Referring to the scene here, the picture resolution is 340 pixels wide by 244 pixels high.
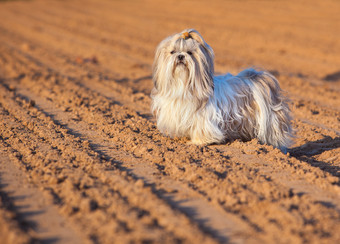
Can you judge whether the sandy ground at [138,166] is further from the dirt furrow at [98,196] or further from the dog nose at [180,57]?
the dog nose at [180,57]

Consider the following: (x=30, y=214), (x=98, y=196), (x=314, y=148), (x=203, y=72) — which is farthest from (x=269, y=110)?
(x=30, y=214)

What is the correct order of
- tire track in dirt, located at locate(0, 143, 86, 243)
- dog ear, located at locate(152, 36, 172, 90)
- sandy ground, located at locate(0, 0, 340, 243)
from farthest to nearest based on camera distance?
dog ear, located at locate(152, 36, 172, 90)
sandy ground, located at locate(0, 0, 340, 243)
tire track in dirt, located at locate(0, 143, 86, 243)

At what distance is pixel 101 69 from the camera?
12.4 m

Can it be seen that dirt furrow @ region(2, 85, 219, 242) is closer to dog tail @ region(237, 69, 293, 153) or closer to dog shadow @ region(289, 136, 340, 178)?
dog tail @ region(237, 69, 293, 153)

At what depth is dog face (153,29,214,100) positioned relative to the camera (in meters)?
5.45

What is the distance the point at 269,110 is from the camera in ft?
19.8

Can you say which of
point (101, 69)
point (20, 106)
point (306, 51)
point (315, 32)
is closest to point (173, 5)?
point (315, 32)

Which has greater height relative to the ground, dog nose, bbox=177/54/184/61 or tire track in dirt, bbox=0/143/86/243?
dog nose, bbox=177/54/184/61

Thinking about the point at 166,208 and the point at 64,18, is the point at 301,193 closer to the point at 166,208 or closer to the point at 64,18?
the point at 166,208

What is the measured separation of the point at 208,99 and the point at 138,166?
53.3 inches

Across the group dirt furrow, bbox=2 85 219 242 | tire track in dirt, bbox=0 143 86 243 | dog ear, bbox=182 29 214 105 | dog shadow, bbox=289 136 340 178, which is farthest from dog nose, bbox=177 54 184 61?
tire track in dirt, bbox=0 143 86 243

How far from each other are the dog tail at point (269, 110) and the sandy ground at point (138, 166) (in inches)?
10.3

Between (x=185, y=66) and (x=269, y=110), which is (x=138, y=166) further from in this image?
(x=269, y=110)

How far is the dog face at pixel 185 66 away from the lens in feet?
17.9
